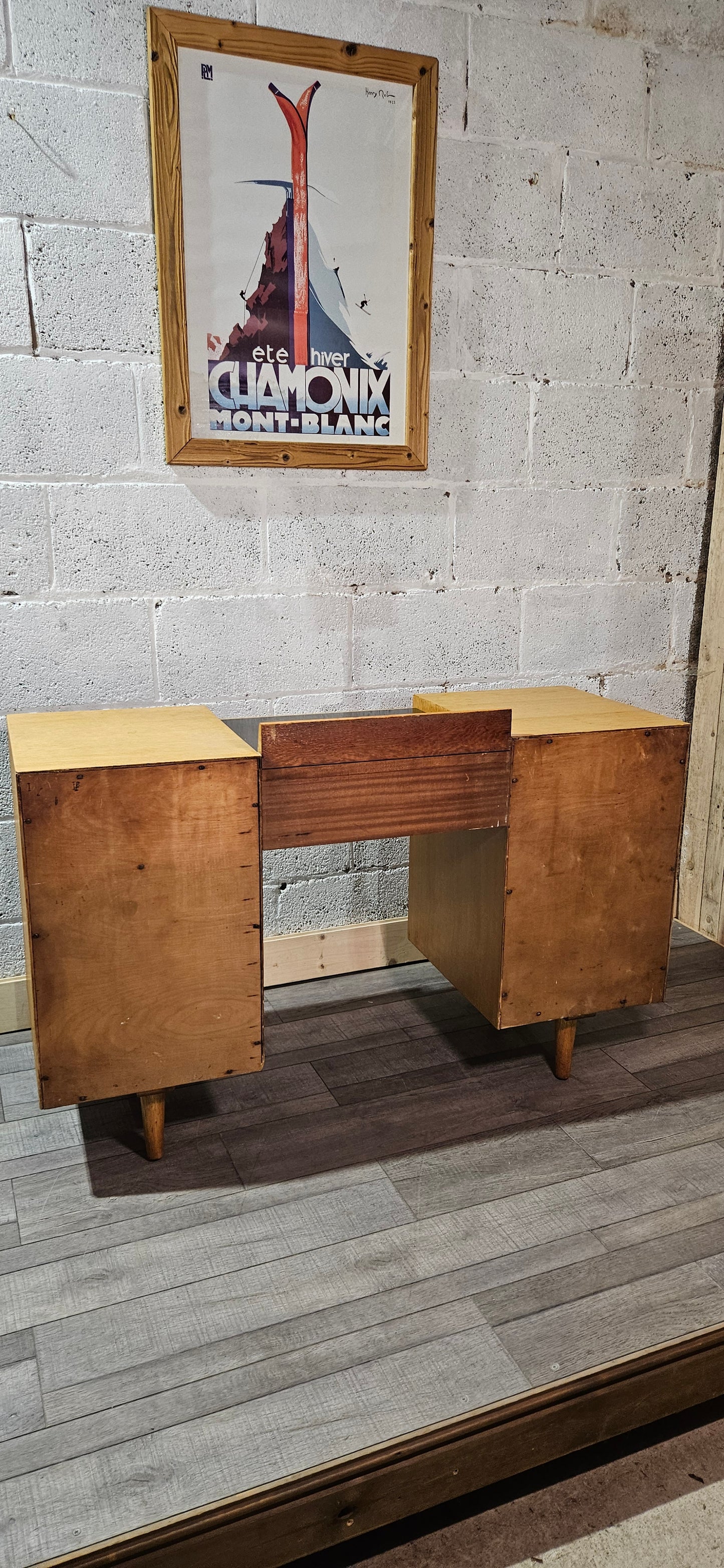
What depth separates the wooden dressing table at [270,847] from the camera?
59.5 inches

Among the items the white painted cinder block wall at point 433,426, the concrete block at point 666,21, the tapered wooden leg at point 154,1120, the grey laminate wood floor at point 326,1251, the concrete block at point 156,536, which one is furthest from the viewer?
the concrete block at point 666,21

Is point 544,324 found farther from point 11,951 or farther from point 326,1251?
point 326,1251

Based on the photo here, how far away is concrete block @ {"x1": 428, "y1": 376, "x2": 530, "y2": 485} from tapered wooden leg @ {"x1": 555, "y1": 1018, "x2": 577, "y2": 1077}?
1.21 metres

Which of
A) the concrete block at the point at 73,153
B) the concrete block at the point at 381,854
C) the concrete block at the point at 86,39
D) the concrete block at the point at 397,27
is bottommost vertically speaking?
the concrete block at the point at 381,854

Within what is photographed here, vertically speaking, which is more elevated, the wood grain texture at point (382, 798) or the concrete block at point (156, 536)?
the concrete block at point (156, 536)

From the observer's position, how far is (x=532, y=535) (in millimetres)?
2439

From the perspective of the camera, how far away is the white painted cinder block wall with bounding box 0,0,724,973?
1.91 metres

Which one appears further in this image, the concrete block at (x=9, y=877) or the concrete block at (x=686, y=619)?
the concrete block at (x=686, y=619)

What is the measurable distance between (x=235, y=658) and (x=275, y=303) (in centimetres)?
71

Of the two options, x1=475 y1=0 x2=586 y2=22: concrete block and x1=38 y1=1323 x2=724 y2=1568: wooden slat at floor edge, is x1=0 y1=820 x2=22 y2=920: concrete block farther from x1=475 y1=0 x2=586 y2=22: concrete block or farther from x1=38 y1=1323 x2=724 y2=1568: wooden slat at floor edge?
x1=475 y1=0 x2=586 y2=22: concrete block

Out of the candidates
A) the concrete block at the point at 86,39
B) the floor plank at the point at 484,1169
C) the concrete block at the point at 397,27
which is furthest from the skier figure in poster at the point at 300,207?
the floor plank at the point at 484,1169

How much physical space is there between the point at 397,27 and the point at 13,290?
37.2 inches

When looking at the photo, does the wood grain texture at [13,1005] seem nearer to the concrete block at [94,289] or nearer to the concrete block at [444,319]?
the concrete block at [94,289]

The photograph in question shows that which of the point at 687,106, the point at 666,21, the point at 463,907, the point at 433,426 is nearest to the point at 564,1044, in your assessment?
the point at 463,907
